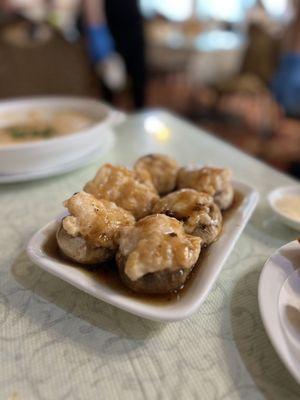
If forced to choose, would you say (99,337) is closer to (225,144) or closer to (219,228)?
(219,228)

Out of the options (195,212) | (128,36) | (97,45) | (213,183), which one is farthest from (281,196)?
(128,36)

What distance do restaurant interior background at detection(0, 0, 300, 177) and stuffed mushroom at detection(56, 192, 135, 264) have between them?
5.59 ft

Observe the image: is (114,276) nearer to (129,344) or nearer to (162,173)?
(129,344)

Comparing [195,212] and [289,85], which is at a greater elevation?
[195,212]

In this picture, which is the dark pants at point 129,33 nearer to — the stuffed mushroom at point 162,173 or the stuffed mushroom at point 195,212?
the stuffed mushroom at point 162,173

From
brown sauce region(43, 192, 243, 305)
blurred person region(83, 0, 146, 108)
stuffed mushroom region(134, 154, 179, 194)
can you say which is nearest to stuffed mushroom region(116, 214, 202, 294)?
brown sauce region(43, 192, 243, 305)

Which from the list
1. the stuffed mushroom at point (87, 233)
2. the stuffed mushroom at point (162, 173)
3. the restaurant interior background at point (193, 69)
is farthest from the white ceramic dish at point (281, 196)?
the restaurant interior background at point (193, 69)

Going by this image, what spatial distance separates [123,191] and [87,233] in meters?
0.16

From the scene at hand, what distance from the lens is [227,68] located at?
3.49 meters

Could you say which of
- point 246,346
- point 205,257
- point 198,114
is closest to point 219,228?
point 205,257

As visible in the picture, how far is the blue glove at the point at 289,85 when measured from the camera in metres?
2.50

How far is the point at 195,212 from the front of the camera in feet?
2.32

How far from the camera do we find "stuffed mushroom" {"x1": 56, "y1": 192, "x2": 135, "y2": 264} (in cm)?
65

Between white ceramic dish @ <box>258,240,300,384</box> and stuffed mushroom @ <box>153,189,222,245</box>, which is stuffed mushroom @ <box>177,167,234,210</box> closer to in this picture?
stuffed mushroom @ <box>153,189,222,245</box>
